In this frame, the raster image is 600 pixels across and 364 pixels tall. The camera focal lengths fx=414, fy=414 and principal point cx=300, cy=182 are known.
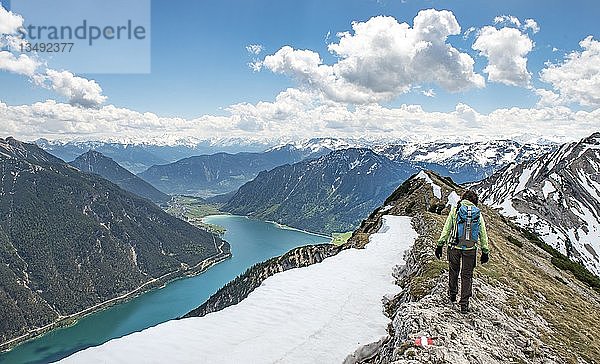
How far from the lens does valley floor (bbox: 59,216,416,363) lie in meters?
11.8

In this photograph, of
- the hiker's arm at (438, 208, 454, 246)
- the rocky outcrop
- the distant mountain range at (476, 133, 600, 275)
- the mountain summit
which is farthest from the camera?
the rocky outcrop

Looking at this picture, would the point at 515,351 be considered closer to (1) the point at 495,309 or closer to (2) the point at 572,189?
(1) the point at 495,309

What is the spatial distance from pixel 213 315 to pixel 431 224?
21031mm

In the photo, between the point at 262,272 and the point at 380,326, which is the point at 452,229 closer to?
the point at 380,326

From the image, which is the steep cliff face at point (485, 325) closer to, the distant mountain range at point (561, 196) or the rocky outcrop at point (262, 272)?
the rocky outcrop at point (262, 272)

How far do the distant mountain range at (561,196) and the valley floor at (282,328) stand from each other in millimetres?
83642

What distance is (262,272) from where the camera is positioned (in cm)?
13025

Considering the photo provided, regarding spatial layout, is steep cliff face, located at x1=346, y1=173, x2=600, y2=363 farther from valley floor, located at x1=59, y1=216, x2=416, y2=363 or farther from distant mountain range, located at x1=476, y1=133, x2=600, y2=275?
distant mountain range, located at x1=476, y1=133, x2=600, y2=275

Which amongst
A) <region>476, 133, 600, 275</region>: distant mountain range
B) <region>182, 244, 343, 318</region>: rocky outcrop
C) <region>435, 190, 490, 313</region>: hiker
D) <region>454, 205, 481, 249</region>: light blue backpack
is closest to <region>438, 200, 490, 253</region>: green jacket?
<region>435, 190, 490, 313</region>: hiker

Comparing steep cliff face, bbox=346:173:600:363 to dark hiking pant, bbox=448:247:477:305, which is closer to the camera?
steep cliff face, bbox=346:173:600:363

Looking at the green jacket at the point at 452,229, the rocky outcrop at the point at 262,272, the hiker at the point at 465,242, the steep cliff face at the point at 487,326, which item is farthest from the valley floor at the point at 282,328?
the rocky outcrop at the point at 262,272

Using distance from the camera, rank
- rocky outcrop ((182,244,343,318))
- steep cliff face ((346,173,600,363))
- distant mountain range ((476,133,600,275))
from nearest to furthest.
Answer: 1. steep cliff face ((346,173,600,363))
2. distant mountain range ((476,133,600,275))
3. rocky outcrop ((182,244,343,318))

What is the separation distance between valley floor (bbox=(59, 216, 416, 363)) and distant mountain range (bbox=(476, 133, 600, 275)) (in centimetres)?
8364

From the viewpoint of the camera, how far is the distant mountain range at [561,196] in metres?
93.8
